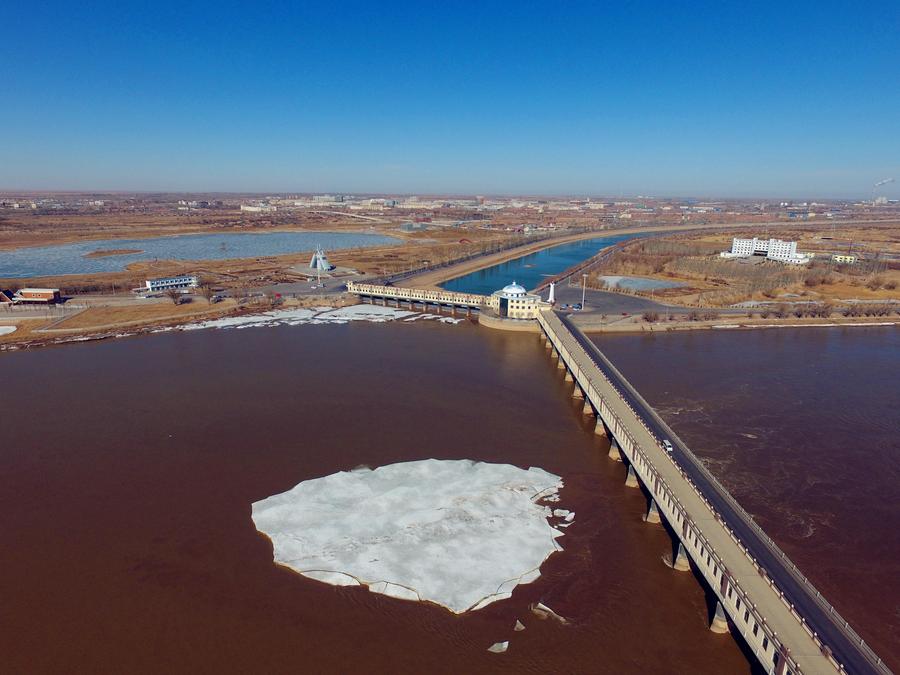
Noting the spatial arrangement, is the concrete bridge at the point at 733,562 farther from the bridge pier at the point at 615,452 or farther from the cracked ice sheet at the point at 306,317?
the cracked ice sheet at the point at 306,317

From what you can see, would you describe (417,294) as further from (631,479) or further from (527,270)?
(631,479)

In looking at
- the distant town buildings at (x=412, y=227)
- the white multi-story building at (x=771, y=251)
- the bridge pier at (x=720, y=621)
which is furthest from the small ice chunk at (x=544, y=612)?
the distant town buildings at (x=412, y=227)

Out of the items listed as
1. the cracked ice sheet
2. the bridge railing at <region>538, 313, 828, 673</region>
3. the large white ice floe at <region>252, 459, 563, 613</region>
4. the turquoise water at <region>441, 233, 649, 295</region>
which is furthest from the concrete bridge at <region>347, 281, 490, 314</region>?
the large white ice floe at <region>252, 459, 563, 613</region>

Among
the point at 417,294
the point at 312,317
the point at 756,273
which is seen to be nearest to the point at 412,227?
the point at 417,294

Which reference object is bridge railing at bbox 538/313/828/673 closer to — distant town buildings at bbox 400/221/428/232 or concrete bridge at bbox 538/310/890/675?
concrete bridge at bbox 538/310/890/675

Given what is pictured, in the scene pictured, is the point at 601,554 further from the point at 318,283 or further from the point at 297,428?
the point at 318,283

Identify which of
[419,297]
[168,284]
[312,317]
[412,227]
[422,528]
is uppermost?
[412,227]
